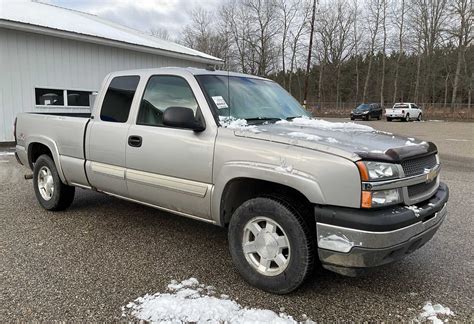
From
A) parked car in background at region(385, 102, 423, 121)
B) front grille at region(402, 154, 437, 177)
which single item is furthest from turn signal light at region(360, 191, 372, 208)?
parked car in background at region(385, 102, 423, 121)

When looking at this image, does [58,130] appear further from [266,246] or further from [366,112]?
[366,112]

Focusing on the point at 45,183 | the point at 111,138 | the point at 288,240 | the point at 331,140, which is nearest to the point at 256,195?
the point at 288,240

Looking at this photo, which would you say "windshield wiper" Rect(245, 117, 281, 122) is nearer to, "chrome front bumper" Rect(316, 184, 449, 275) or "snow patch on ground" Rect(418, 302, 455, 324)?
"chrome front bumper" Rect(316, 184, 449, 275)

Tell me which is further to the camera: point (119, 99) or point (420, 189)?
point (119, 99)

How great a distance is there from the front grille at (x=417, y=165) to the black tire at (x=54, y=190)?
4.25 metres

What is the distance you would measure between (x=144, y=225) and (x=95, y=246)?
0.82 m

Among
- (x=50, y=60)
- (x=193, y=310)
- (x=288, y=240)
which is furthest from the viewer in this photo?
(x=50, y=60)

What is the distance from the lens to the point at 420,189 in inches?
125

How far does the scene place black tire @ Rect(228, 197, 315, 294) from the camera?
9.99 feet

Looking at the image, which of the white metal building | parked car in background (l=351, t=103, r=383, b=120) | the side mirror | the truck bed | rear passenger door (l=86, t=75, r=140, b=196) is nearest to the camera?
the side mirror

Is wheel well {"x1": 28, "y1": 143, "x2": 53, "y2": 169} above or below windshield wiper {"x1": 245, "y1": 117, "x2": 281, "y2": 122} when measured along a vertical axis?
below

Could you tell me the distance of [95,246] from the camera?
429 centimetres

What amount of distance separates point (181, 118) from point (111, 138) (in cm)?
126

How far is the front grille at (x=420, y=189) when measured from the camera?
3.06 metres
